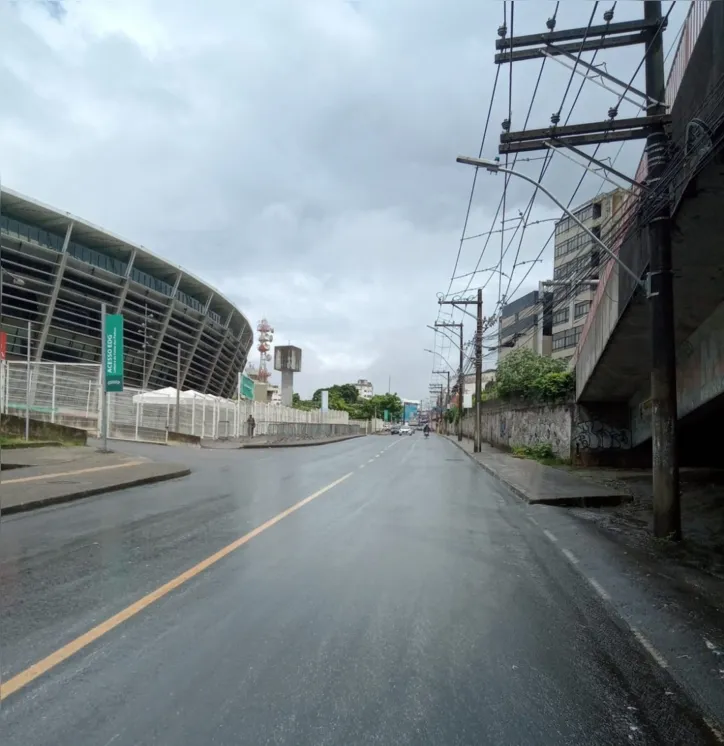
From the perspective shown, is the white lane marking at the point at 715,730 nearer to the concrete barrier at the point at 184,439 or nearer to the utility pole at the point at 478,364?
the utility pole at the point at 478,364

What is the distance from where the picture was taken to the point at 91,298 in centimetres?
5488

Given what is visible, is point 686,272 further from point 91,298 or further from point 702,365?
point 91,298

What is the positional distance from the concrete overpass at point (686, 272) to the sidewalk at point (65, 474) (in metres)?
11.7

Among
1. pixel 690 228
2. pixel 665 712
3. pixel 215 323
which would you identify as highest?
pixel 215 323

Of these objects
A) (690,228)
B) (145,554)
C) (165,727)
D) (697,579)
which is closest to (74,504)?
(145,554)

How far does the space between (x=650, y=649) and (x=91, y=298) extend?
56.8 m

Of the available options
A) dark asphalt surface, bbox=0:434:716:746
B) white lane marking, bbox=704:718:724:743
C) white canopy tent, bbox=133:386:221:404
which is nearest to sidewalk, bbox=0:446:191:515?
dark asphalt surface, bbox=0:434:716:746

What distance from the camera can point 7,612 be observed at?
5340mm

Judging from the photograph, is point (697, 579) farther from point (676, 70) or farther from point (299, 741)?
point (676, 70)

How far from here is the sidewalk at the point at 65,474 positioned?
12125 millimetres

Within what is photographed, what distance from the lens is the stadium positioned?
Answer: 163 ft

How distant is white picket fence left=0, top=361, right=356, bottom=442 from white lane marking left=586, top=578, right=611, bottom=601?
2463 centimetres

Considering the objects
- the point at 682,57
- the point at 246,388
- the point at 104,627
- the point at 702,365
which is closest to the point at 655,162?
the point at 682,57

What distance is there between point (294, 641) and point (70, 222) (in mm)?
54376
